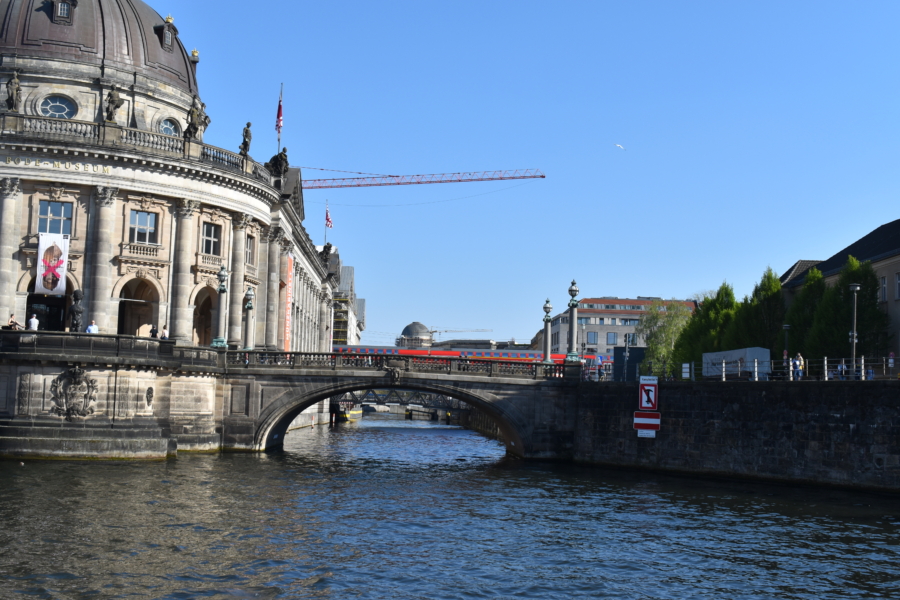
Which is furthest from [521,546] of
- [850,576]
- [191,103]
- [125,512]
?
[191,103]

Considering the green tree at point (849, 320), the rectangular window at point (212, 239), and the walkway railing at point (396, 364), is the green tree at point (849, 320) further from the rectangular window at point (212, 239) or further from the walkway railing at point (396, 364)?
the rectangular window at point (212, 239)

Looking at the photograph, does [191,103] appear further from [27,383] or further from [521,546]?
[521,546]

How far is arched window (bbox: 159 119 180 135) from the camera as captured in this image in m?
61.2

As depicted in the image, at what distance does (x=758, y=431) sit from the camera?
136ft

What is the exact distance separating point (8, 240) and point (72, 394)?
13.0 m

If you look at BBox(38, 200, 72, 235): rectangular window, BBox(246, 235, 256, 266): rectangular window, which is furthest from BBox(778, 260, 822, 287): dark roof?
BBox(38, 200, 72, 235): rectangular window

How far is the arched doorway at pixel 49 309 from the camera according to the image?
177 ft

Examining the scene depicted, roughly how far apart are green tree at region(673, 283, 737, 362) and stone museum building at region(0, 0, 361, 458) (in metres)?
30.8

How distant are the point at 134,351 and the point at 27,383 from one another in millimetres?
4643

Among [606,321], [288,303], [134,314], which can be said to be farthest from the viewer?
[606,321]

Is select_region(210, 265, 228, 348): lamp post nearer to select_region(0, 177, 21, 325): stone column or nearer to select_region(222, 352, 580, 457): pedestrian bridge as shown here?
select_region(222, 352, 580, 457): pedestrian bridge

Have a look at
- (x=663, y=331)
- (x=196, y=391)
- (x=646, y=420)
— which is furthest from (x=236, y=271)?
(x=663, y=331)

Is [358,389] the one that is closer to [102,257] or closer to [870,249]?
[102,257]

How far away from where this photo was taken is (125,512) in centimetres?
2931
